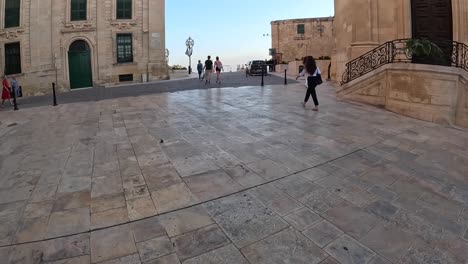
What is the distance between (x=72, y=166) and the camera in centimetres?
477

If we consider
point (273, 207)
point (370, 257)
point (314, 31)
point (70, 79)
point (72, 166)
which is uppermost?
point (314, 31)

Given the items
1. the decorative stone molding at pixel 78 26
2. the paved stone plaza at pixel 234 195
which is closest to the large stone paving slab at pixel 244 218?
the paved stone plaza at pixel 234 195

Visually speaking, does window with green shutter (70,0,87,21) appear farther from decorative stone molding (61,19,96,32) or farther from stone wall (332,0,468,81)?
stone wall (332,0,468,81)

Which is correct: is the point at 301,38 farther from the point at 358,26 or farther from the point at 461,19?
the point at 461,19

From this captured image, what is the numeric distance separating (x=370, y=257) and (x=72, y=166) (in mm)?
4444

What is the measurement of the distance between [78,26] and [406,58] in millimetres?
22090

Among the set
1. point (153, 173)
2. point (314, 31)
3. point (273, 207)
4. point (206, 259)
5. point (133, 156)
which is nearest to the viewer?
point (206, 259)

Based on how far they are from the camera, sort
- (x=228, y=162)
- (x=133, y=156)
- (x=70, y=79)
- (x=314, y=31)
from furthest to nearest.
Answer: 1. (x=314, y=31)
2. (x=70, y=79)
3. (x=133, y=156)
4. (x=228, y=162)

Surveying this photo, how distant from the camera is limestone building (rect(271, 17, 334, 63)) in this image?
39531 millimetres

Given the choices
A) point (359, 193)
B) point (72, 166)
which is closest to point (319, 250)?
point (359, 193)

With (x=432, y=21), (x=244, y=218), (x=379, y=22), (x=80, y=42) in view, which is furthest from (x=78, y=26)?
(x=244, y=218)

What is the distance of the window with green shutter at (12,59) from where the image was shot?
21.9m

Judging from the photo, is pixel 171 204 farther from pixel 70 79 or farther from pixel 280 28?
pixel 280 28

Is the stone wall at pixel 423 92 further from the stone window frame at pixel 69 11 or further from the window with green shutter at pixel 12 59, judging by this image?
the window with green shutter at pixel 12 59
